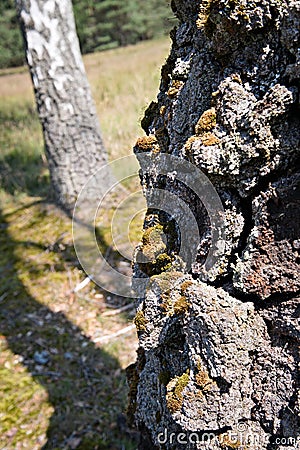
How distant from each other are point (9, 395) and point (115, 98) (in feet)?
23.0

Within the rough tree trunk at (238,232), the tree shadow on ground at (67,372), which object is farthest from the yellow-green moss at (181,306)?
the tree shadow on ground at (67,372)

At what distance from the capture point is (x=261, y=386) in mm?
1284

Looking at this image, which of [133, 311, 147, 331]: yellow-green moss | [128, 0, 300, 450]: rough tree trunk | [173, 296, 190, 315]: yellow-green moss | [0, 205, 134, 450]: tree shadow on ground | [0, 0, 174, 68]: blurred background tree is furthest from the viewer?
[0, 0, 174, 68]: blurred background tree

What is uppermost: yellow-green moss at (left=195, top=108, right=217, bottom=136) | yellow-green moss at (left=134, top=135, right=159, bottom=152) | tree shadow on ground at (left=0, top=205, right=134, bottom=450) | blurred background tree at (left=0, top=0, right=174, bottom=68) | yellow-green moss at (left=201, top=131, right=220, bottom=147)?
yellow-green moss at (left=195, top=108, right=217, bottom=136)

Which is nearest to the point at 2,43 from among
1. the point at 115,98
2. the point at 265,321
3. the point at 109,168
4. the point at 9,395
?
the point at 115,98

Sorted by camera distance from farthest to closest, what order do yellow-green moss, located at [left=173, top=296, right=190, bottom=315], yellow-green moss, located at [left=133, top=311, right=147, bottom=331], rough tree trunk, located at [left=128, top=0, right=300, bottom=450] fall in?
yellow-green moss, located at [left=133, top=311, right=147, bottom=331]
yellow-green moss, located at [left=173, top=296, right=190, bottom=315]
rough tree trunk, located at [left=128, top=0, right=300, bottom=450]

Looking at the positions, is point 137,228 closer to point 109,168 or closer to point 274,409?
point 109,168

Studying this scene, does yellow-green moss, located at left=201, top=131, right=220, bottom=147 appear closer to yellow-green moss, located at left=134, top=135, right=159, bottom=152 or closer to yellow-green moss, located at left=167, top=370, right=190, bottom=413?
yellow-green moss, located at left=134, top=135, right=159, bottom=152

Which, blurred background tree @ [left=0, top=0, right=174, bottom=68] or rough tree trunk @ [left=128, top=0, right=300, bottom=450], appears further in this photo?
blurred background tree @ [left=0, top=0, right=174, bottom=68]

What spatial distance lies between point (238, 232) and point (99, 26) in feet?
99.7

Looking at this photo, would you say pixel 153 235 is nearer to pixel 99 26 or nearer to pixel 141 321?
pixel 141 321

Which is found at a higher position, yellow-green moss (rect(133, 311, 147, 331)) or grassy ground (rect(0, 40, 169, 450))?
yellow-green moss (rect(133, 311, 147, 331))

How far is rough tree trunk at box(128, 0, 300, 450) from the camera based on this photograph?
114 cm

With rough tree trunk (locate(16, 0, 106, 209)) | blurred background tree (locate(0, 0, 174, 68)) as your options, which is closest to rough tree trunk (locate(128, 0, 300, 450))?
rough tree trunk (locate(16, 0, 106, 209))
